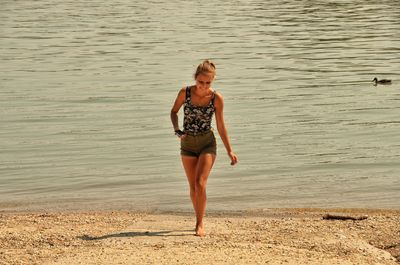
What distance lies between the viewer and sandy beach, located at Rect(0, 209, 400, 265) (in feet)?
33.0

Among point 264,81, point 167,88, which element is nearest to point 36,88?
point 167,88

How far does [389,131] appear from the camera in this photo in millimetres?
21594

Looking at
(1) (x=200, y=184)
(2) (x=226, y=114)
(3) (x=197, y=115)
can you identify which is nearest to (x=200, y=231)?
(1) (x=200, y=184)

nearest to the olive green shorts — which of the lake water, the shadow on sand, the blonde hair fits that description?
the blonde hair

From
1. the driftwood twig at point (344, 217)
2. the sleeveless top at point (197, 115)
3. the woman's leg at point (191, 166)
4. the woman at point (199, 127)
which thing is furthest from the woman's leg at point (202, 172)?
the driftwood twig at point (344, 217)

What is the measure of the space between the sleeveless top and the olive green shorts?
5cm

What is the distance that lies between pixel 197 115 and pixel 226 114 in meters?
14.0

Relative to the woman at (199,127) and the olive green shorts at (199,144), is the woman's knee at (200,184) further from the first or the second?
the olive green shorts at (199,144)

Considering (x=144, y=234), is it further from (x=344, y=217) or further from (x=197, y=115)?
(x=344, y=217)

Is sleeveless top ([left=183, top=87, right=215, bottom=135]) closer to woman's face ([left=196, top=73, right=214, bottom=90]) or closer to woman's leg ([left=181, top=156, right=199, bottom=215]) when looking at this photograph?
woman's face ([left=196, top=73, right=214, bottom=90])

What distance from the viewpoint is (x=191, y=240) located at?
10789 millimetres

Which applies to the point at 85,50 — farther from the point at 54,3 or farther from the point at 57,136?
the point at 54,3

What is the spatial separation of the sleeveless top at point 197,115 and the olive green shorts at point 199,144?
51mm

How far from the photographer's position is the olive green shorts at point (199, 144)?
10.8 meters
